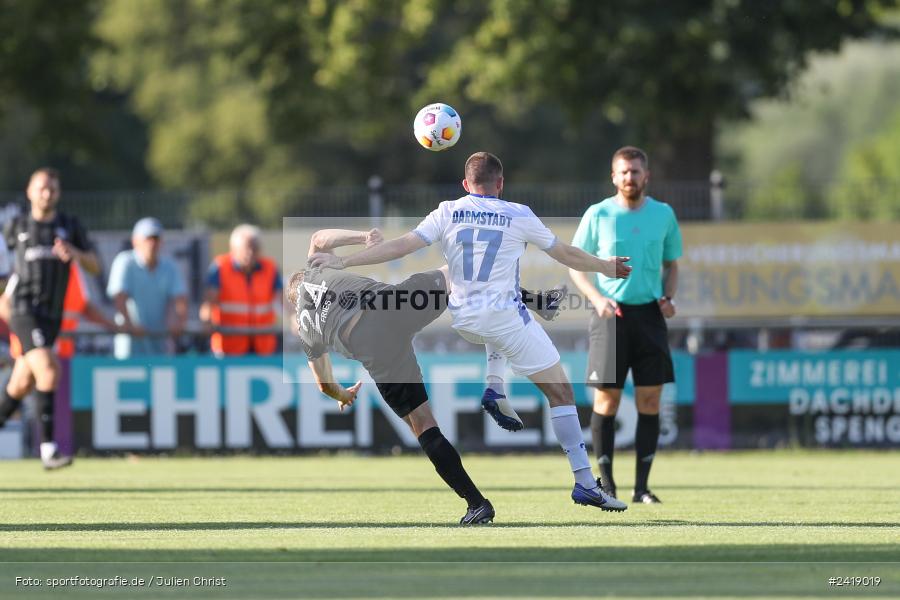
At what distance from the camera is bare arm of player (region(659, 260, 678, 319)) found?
36.3 feet

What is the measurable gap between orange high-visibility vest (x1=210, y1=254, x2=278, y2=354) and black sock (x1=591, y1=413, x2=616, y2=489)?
21.1 feet

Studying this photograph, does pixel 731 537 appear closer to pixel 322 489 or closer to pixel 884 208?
pixel 322 489

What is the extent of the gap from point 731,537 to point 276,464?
318 inches

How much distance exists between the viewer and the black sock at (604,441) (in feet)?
36.6

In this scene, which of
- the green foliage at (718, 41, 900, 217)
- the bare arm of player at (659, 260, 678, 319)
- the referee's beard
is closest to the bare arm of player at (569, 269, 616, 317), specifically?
the bare arm of player at (659, 260, 678, 319)

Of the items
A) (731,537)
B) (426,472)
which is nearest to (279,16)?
(426,472)

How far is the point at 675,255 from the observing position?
1119cm

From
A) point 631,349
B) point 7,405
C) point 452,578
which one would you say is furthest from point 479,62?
point 452,578

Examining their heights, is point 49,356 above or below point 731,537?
above

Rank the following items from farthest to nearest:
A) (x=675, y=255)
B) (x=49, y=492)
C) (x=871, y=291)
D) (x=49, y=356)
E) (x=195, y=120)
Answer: (x=195, y=120) < (x=871, y=291) < (x=49, y=356) < (x=49, y=492) < (x=675, y=255)

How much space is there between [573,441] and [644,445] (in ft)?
5.40

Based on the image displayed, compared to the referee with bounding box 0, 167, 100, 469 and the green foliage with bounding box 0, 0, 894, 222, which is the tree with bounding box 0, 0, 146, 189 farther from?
the referee with bounding box 0, 167, 100, 469

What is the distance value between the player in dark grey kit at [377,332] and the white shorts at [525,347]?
16.4 inches

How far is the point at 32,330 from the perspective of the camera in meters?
13.6
